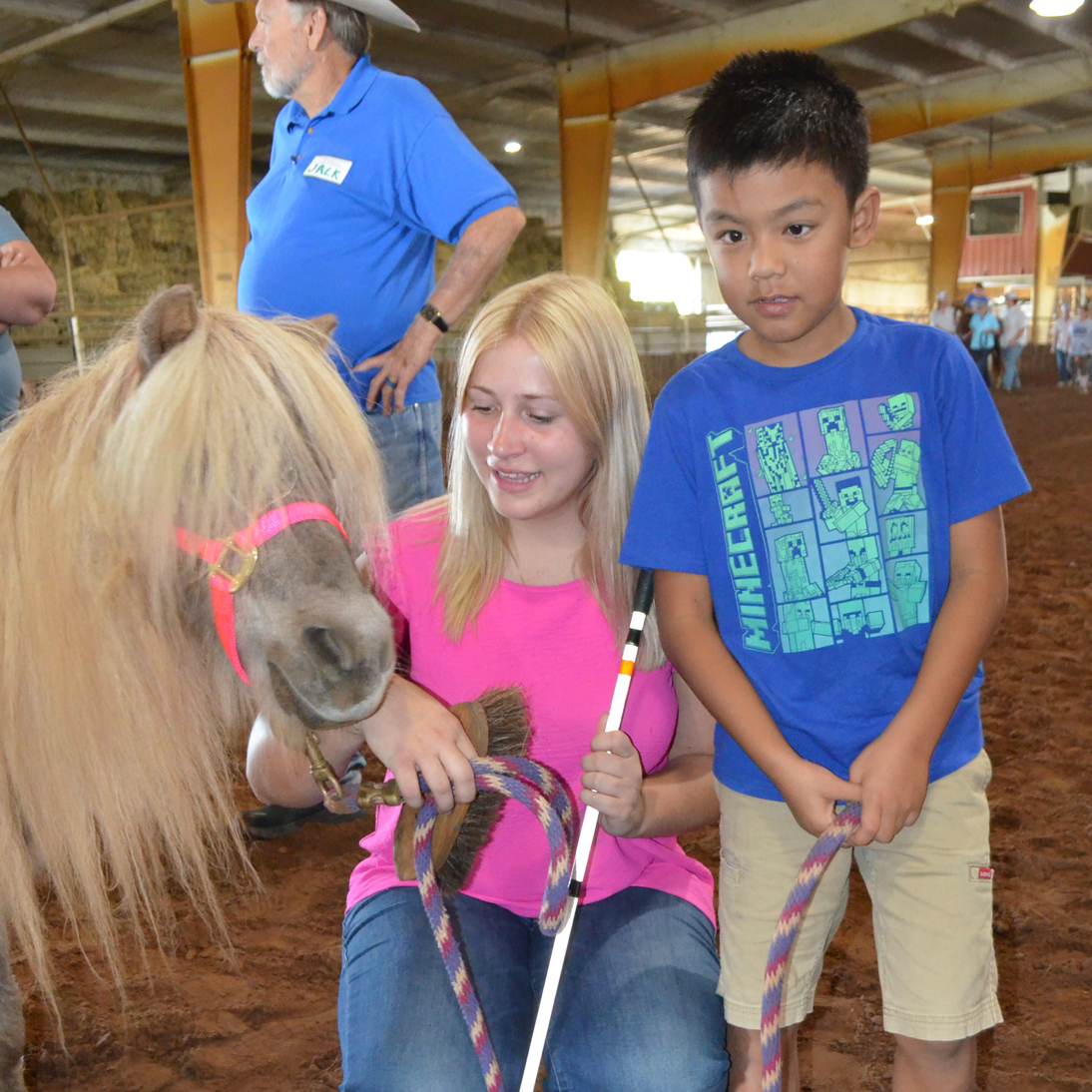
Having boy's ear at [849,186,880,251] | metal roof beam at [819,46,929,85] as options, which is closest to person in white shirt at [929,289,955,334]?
metal roof beam at [819,46,929,85]

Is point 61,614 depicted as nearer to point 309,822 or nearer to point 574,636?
point 574,636

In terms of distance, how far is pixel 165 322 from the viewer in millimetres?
1052

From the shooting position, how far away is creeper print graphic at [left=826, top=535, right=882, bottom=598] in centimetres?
132

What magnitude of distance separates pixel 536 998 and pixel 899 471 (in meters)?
0.85

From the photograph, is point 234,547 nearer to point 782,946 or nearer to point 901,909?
point 782,946

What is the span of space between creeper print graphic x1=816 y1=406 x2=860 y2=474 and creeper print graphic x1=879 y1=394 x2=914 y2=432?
0.18ft

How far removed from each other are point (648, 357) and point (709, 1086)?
11703mm

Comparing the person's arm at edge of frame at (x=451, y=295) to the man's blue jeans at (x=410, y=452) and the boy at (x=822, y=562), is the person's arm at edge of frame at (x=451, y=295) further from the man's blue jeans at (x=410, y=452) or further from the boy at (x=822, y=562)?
the boy at (x=822, y=562)

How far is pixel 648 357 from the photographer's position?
12516mm

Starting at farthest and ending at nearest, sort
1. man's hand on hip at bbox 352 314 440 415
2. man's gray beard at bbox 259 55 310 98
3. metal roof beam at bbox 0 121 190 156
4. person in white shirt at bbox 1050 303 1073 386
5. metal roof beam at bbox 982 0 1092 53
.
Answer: person in white shirt at bbox 1050 303 1073 386, metal roof beam at bbox 0 121 190 156, metal roof beam at bbox 982 0 1092 53, man's gray beard at bbox 259 55 310 98, man's hand on hip at bbox 352 314 440 415

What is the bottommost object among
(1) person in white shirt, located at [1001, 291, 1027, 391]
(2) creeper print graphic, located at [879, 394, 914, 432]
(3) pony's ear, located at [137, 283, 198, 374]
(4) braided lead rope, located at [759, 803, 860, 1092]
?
(4) braided lead rope, located at [759, 803, 860, 1092]

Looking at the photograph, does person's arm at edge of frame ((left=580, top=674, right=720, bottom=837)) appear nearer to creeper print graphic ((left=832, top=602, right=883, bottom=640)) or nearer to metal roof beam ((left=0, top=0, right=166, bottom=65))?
creeper print graphic ((left=832, top=602, right=883, bottom=640))

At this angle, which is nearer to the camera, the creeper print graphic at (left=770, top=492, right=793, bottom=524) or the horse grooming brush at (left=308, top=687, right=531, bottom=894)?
the horse grooming brush at (left=308, top=687, right=531, bottom=894)

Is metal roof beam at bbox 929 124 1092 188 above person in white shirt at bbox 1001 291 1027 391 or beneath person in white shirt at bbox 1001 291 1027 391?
above
